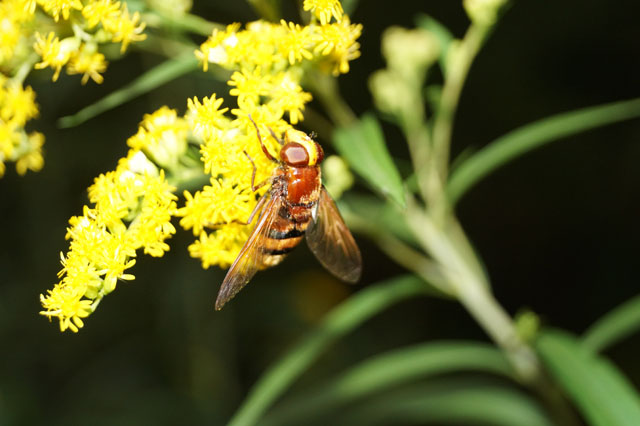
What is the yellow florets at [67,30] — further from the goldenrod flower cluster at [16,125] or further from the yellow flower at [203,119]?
the yellow flower at [203,119]

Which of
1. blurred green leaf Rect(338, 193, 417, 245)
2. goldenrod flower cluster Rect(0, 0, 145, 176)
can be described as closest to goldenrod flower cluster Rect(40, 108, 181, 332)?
goldenrod flower cluster Rect(0, 0, 145, 176)

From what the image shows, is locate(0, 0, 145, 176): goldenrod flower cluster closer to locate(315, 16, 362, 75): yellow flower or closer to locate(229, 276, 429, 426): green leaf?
locate(315, 16, 362, 75): yellow flower

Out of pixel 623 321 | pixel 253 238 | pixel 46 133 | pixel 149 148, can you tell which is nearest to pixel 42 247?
pixel 46 133

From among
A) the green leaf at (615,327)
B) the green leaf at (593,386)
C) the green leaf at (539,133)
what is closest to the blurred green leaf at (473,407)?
the green leaf at (615,327)

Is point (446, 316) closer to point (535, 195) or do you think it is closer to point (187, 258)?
point (535, 195)

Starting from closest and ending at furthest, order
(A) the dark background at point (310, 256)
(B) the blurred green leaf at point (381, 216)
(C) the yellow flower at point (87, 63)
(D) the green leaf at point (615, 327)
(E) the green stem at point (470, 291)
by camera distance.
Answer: (C) the yellow flower at point (87, 63) < (D) the green leaf at point (615, 327) < (E) the green stem at point (470, 291) < (B) the blurred green leaf at point (381, 216) < (A) the dark background at point (310, 256)

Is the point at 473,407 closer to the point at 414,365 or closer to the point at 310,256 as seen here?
the point at 414,365
